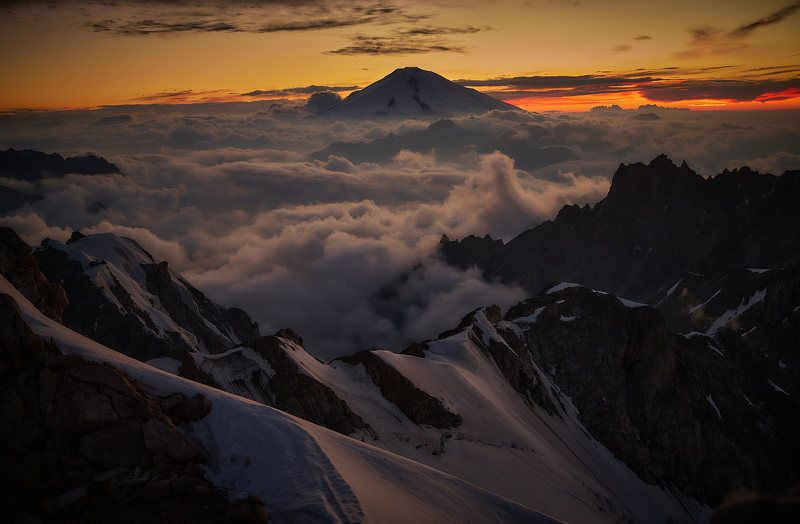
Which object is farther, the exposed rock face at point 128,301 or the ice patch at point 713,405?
the exposed rock face at point 128,301

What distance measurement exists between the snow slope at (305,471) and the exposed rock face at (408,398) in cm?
2840

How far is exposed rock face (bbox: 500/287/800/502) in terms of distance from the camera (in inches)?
3556

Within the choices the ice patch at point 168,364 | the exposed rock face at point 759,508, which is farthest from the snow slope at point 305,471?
the ice patch at point 168,364

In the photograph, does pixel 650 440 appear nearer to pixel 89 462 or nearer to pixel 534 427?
pixel 534 427

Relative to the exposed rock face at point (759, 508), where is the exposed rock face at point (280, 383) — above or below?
below

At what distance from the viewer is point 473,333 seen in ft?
279

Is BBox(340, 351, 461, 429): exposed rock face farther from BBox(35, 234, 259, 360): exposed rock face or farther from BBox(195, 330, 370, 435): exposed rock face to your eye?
BBox(35, 234, 259, 360): exposed rock face

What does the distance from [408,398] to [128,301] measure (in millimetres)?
94088

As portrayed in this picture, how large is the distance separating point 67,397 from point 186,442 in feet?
15.5

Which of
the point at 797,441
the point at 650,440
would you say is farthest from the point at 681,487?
the point at 797,441

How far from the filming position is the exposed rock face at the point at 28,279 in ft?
119

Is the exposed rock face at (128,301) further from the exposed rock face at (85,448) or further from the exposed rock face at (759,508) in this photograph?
the exposed rock face at (759,508)

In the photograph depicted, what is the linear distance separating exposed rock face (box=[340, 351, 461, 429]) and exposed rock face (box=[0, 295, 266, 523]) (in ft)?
117

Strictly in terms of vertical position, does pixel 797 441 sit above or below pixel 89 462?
below
